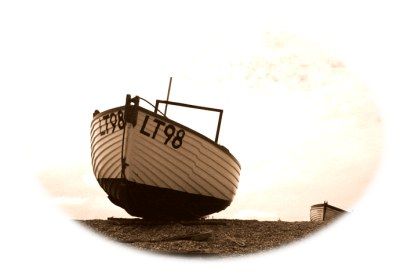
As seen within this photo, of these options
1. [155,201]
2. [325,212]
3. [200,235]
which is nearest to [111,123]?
[155,201]

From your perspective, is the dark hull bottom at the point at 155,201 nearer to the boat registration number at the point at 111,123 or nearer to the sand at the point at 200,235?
the sand at the point at 200,235

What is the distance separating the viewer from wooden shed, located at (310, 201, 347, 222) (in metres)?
19.2

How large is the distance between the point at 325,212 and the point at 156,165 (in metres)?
12.6

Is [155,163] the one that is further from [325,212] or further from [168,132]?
[325,212]

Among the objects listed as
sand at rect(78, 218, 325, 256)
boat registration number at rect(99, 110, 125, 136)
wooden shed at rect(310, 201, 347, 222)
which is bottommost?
sand at rect(78, 218, 325, 256)

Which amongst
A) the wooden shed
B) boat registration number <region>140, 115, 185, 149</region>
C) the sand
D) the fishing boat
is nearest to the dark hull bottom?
the fishing boat

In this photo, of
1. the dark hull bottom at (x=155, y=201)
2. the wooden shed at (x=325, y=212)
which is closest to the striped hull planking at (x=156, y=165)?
the dark hull bottom at (x=155, y=201)

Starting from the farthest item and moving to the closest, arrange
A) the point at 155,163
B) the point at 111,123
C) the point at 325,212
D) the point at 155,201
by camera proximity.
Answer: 1. the point at 325,212
2. the point at 111,123
3. the point at 155,201
4. the point at 155,163

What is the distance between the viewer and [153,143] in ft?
29.4

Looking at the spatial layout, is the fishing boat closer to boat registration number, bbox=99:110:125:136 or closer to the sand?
boat registration number, bbox=99:110:125:136

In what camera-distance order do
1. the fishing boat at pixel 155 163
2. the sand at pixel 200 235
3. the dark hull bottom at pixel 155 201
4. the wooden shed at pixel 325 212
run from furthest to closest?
the wooden shed at pixel 325 212
the dark hull bottom at pixel 155 201
the fishing boat at pixel 155 163
the sand at pixel 200 235

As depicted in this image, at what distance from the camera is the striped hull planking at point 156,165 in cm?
891

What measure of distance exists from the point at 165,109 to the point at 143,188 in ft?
8.68

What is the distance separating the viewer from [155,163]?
8.99 metres
